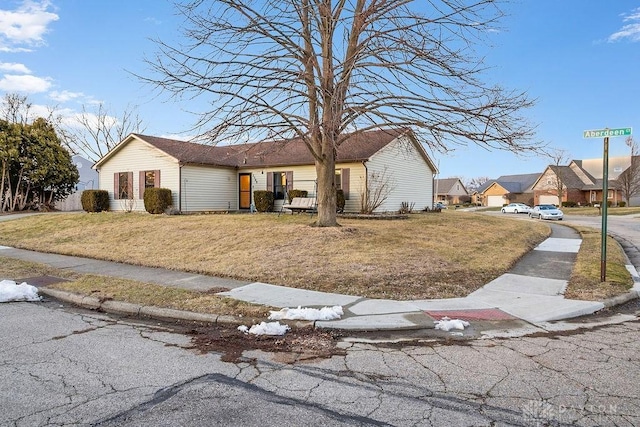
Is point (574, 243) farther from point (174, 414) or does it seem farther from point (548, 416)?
point (174, 414)

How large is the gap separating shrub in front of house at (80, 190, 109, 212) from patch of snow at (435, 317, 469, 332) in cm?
2257

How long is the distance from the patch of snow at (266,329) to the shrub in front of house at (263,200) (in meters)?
16.7

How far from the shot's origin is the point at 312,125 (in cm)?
1160

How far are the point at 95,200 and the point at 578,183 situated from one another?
202 ft

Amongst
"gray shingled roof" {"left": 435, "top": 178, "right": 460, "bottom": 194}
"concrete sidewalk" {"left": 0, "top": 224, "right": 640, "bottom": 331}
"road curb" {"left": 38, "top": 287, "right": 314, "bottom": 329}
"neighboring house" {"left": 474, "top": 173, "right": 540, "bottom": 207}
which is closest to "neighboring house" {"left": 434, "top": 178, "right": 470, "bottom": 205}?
"gray shingled roof" {"left": 435, "top": 178, "right": 460, "bottom": 194}

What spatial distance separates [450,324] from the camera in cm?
551

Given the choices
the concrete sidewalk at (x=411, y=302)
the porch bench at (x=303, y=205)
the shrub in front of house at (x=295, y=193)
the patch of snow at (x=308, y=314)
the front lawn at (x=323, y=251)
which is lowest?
the concrete sidewalk at (x=411, y=302)

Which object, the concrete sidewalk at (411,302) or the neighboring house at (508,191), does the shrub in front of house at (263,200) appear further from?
the neighboring house at (508,191)

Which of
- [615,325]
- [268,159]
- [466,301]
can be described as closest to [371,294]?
[466,301]

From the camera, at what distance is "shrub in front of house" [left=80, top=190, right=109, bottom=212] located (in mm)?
22812

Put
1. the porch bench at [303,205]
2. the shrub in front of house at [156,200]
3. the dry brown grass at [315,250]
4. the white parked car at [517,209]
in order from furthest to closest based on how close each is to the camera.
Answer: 1. the white parked car at [517,209]
2. the shrub in front of house at [156,200]
3. the porch bench at [303,205]
4. the dry brown grass at [315,250]

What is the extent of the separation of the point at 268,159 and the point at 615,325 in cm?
1984

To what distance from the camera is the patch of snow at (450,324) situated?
17.9 ft

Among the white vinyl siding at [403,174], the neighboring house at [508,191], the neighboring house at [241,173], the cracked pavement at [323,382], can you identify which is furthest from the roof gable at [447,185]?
the cracked pavement at [323,382]
